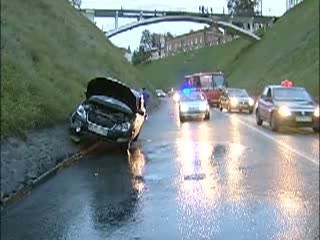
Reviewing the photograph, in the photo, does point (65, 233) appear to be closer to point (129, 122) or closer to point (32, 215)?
point (32, 215)

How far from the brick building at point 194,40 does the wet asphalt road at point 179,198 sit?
301 feet

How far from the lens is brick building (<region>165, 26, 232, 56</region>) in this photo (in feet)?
354

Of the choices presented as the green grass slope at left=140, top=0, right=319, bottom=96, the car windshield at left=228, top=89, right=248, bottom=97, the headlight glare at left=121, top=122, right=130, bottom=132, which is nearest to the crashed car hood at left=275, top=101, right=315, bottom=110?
the headlight glare at left=121, top=122, right=130, bottom=132

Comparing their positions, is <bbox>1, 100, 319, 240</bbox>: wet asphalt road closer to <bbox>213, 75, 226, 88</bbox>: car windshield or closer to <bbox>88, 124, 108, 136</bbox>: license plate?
<bbox>88, 124, 108, 136</bbox>: license plate

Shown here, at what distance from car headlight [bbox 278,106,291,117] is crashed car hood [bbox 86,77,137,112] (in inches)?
253

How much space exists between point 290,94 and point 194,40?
3536 inches

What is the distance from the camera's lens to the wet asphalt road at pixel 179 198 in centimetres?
743

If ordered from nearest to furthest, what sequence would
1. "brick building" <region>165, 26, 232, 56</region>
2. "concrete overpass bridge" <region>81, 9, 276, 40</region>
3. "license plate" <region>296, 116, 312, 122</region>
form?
"license plate" <region>296, 116, 312, 122</region> → "concrete overpass bridge" <region>81, 9, 276, 40</region> → "brick building" <region>165, 26, 232, 56</region>

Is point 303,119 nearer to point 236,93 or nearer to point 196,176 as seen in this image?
point 196,176

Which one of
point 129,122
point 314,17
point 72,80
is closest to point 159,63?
point 314,17

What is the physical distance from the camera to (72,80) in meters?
24.1

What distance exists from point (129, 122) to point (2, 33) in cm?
646

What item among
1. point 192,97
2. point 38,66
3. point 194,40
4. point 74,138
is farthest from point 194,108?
point 194,40

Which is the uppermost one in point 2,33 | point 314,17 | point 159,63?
point 2,33
